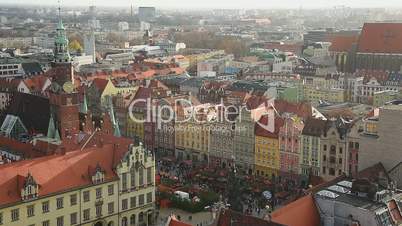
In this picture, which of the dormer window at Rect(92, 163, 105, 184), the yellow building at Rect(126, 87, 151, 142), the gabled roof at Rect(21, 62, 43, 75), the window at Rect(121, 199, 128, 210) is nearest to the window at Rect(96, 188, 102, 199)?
the dormer window at Rect(92, 163, 105, 184)

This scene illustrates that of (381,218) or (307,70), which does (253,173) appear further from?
(307,70)

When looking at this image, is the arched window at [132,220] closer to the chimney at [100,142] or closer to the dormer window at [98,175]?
the dormer window at [98,175]

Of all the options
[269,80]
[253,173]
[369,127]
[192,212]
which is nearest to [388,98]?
[269,80]

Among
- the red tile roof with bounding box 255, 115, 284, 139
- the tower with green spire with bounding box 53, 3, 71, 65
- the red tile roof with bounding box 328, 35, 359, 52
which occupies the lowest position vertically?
the red tile roof with bounding box 255, 115, 284, 139

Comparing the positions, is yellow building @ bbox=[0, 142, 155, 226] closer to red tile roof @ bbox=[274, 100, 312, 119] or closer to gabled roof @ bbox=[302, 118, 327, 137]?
gabled roof @ bbox=[302, 118, 327, 137]

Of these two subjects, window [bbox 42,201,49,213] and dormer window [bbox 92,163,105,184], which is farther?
dormer window [bbox 92,163,105,184]

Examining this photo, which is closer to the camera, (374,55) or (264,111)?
(264,111)
